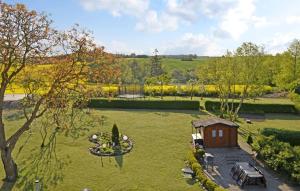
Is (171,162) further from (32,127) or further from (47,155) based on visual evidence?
(32,127)

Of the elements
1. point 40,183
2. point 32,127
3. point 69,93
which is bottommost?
point 40,183

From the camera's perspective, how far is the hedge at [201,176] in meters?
27.2

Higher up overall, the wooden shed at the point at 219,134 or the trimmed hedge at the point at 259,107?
the trimmed hedge at the point at 259,107

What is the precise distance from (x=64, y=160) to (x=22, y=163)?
12.1 feet

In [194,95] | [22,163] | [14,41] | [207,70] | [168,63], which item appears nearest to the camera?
[14,41]

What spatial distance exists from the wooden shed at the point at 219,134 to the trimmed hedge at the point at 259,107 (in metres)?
19.0

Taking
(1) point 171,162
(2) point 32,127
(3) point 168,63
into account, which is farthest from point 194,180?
(3) point 168,63

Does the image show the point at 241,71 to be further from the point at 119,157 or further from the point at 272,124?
the point at 119,157

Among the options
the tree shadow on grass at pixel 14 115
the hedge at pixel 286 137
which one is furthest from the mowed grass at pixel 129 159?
the hedge at pixel 286 137

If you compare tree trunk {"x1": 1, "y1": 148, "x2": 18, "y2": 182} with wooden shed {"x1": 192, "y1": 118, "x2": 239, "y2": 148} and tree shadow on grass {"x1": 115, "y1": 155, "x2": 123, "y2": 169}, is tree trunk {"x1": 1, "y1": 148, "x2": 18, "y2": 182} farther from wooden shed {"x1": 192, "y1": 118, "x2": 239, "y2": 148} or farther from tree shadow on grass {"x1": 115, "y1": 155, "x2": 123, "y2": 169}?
wooden shed {"x1": 192, "y1": 118, "x2": 239, "y2": 148}

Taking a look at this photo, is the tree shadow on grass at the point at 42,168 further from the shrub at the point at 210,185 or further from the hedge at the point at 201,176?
the shrub at the point at 210,185

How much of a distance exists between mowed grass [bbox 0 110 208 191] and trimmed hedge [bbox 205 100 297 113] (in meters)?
11.6

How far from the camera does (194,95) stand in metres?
74.9

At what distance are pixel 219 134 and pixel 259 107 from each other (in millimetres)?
21976
